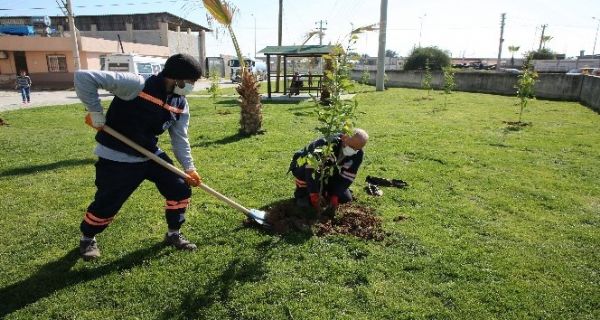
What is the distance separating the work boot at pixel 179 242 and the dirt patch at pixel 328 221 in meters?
0.73

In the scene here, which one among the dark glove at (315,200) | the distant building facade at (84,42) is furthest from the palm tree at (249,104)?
the distant building facade at (84,42)

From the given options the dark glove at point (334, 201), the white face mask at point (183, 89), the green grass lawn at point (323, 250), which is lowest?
the green grass lawn at point (323, 250)

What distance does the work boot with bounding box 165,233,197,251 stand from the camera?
381 centimetres

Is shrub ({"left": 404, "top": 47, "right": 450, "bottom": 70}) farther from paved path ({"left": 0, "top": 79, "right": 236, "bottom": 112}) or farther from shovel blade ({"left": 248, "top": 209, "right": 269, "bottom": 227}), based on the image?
shovel blade ({"left": 248, "top": 209, "right": 269, "bottom": 227})

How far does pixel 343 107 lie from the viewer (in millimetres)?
4074

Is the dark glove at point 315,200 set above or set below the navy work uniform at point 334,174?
below

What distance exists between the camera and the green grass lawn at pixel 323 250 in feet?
9.93

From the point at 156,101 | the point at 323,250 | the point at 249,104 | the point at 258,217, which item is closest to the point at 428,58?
the point at 249,104

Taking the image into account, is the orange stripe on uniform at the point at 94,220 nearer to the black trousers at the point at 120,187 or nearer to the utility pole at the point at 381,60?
the black trousers at the point at 120,187

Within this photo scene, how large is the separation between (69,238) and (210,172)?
262 cm

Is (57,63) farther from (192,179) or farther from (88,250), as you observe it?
(192,179)

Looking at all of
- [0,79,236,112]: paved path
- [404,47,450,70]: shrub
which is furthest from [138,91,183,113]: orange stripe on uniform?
[404,47,450,70]: shrub

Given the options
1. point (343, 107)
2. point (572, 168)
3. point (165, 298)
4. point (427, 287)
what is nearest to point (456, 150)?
point (572, 168)

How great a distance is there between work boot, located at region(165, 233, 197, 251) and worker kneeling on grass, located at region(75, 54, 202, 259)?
0.55 m
